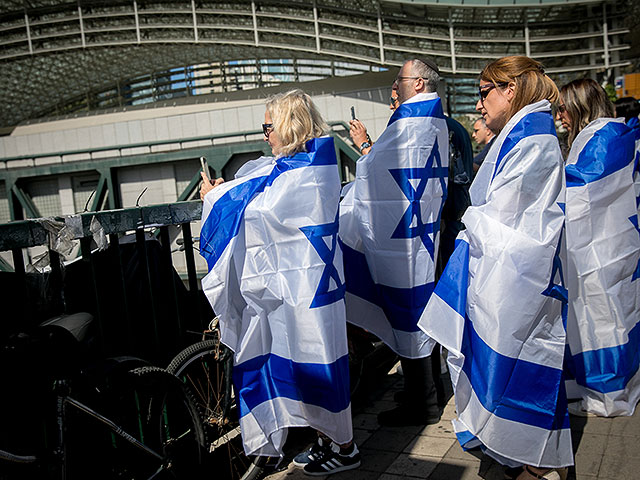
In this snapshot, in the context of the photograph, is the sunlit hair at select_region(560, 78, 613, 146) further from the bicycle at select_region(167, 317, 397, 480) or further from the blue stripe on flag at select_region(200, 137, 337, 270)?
the bicycle at select_region(167, 317, 397, 480)

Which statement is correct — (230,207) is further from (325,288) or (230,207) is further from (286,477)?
(286,477)

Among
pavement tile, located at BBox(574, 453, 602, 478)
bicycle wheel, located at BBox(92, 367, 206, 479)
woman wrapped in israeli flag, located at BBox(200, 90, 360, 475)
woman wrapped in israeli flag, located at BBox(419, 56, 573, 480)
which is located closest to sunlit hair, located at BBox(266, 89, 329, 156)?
woman wrapped in israeli flag, located at BBox(200, 90, 360, 475)

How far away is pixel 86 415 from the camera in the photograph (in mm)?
2342

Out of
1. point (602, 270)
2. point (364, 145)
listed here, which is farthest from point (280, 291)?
point (602, 270)

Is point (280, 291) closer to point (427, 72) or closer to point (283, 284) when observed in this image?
point (283, 284)

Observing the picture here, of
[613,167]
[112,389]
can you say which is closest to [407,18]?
[613,167]

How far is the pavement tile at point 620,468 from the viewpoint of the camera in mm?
2732

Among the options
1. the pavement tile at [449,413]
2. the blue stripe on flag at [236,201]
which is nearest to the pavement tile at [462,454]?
the pavement tile at [449,413]

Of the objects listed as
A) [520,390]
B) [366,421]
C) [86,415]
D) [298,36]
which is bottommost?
[366,421]

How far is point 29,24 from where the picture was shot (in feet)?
98.1

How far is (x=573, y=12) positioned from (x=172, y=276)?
2754cm

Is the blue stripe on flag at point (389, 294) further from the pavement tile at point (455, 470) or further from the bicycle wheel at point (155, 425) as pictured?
the bicycle wheel at point (155, 425)

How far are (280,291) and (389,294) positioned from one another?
0.91m

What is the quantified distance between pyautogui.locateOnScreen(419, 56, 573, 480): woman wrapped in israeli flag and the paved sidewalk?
35 cm
